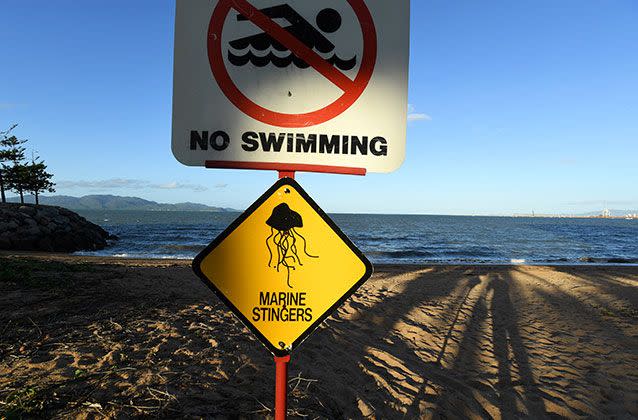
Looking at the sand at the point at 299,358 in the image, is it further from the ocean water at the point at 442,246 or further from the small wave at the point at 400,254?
the small wave at the point at 400,254

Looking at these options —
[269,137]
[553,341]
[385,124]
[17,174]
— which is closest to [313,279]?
[269,137]

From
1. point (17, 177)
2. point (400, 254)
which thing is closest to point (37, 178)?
point (17, 177)

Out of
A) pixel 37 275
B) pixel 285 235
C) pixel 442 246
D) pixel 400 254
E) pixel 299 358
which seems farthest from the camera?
pixel 442 246

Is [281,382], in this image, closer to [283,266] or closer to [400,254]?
[283,266]

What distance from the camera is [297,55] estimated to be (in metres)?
1.52

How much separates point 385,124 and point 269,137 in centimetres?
53

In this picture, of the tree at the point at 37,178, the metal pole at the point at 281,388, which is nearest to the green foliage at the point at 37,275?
the metal pole at the point at 281,388

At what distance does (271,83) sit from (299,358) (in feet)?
11.7

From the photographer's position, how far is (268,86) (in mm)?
1535

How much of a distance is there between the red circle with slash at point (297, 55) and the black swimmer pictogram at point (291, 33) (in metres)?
0.02

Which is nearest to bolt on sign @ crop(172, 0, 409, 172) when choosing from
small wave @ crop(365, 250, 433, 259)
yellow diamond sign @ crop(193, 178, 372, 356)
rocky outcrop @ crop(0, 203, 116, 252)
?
yellow diamond sign @ crop(193, 178, 372, 356)

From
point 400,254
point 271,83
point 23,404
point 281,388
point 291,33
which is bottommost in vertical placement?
point 400,254

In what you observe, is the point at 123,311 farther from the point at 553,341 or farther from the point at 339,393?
the point at 553,341

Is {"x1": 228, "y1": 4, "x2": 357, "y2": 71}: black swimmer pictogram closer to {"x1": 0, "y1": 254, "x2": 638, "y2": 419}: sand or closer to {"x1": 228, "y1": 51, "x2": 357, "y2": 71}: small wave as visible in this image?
{"x1": 228, "y1": 51, "x2": 357, "y2": 71}: small wave
